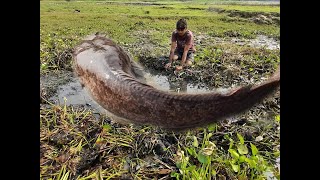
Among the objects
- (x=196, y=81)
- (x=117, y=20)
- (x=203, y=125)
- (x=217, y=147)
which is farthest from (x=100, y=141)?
(x=117, y=20)

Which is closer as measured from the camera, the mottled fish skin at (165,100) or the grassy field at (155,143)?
the mottled fish skin at (165,100)

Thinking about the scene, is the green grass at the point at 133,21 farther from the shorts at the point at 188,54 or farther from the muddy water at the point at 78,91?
the muddy water at the point at 78,91

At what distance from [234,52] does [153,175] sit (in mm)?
2271

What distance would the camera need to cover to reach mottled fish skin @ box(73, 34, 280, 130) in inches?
56.0

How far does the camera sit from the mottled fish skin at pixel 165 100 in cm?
142

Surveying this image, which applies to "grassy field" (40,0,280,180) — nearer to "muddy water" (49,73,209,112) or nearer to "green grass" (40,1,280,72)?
"muddy water" (49,73,209,112)

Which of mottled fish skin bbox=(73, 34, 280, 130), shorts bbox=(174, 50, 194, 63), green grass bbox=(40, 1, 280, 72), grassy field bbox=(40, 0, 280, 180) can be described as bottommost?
grassy field bbox=(40, 0, 280, 180)

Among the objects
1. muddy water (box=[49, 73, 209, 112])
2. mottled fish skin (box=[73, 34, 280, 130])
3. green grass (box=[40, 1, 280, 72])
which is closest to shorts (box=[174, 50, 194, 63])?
muddy water (box=[49, 73, 209, 112])

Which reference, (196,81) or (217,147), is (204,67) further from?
(217,147)

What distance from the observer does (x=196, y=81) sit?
333 centimetres

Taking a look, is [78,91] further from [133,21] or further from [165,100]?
[133,21]

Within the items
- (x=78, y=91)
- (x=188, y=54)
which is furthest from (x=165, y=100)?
(x=188, y=54)

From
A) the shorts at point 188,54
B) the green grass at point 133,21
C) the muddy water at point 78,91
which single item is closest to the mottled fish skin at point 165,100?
the muddy water at point 78,91

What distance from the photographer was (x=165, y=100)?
1.51 meters
